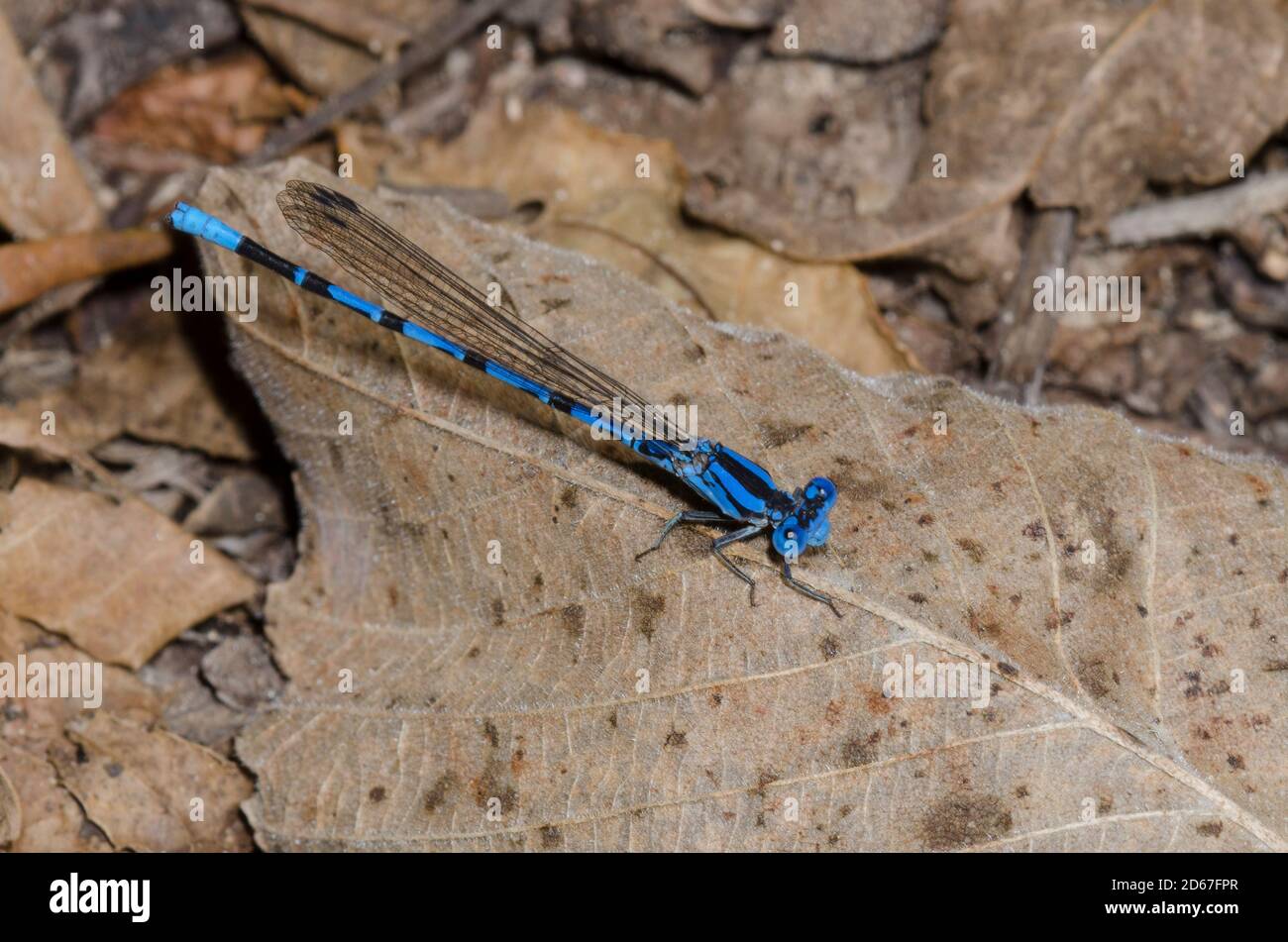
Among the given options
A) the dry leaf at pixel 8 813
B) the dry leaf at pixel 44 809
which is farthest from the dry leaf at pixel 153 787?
the dry leaf at pixel 8 813

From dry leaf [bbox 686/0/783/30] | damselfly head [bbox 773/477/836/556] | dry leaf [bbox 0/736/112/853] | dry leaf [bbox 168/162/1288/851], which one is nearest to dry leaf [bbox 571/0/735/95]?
dry leaf [bbox 686/0/783/30]

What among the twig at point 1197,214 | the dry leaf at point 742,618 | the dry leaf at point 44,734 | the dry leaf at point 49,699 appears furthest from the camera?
the twig at point 1197,214

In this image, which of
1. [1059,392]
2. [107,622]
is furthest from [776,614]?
[107,622]

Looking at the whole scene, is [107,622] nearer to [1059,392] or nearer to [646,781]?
[646,781]

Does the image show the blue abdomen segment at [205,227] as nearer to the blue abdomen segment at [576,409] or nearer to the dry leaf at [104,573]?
the blue abdomen segment at [576,409]

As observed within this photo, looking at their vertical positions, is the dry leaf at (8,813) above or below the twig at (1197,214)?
below
